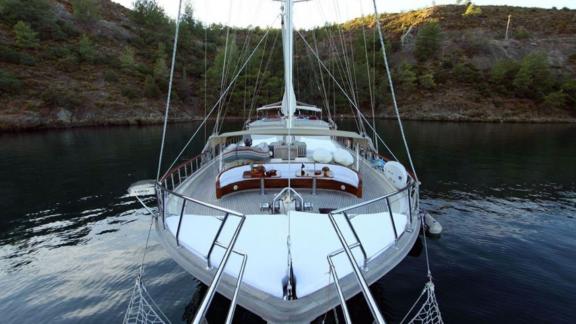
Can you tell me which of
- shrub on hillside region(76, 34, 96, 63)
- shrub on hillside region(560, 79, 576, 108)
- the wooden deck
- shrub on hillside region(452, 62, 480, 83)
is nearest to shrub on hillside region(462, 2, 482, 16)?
shrub on hillside region(452, 62, 480, 83)

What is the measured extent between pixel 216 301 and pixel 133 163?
19444 mm

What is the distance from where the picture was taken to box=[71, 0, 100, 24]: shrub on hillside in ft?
264

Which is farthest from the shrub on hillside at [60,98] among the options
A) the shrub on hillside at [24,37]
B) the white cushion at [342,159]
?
the white cushion at [342,159]

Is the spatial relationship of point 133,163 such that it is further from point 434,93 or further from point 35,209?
point 434,93

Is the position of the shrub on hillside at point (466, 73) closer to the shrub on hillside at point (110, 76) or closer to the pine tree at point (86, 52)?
the shrub on hillside at point (110, 76)

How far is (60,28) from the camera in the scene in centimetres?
7231

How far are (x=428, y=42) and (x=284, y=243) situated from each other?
8869 cm

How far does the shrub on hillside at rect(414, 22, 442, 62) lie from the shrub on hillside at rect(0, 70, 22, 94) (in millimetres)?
86456

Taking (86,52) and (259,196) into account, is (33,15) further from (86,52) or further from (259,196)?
(259,196)

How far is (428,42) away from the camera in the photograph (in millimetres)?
78750

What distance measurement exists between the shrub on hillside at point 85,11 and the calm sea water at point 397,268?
256 feet

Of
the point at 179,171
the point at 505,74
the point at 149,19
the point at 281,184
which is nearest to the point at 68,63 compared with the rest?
the point at 149,19

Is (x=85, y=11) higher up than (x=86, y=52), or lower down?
higher up

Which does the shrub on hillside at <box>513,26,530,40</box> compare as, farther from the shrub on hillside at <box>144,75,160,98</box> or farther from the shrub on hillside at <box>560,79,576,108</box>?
the shrub on hillside at <box>144,75,160,98</box>
